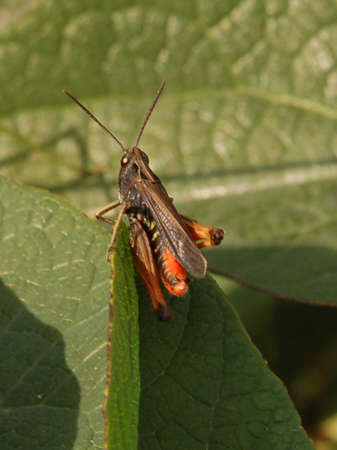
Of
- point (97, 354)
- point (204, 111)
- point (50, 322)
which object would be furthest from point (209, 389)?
point (204, 111)

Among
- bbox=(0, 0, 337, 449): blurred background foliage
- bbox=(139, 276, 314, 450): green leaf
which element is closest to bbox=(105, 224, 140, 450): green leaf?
bbox=(139, 276, 314, 450): green leaf

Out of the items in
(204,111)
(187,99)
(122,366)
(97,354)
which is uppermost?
(187,99)

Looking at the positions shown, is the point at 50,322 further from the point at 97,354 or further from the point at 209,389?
the point at 209,389

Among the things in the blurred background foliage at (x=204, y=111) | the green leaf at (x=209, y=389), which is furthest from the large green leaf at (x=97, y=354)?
the blurred background foliage at (x=204, y=111)

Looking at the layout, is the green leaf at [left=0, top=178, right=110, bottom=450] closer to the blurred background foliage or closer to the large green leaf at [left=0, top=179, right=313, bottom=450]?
the large green leaf at [left=0, top=179, right=313, bottom=450]

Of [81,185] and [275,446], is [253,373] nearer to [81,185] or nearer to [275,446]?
[275,446]

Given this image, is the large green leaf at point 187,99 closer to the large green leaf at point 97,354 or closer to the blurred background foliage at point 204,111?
the blurred background foliage at point 204,111
